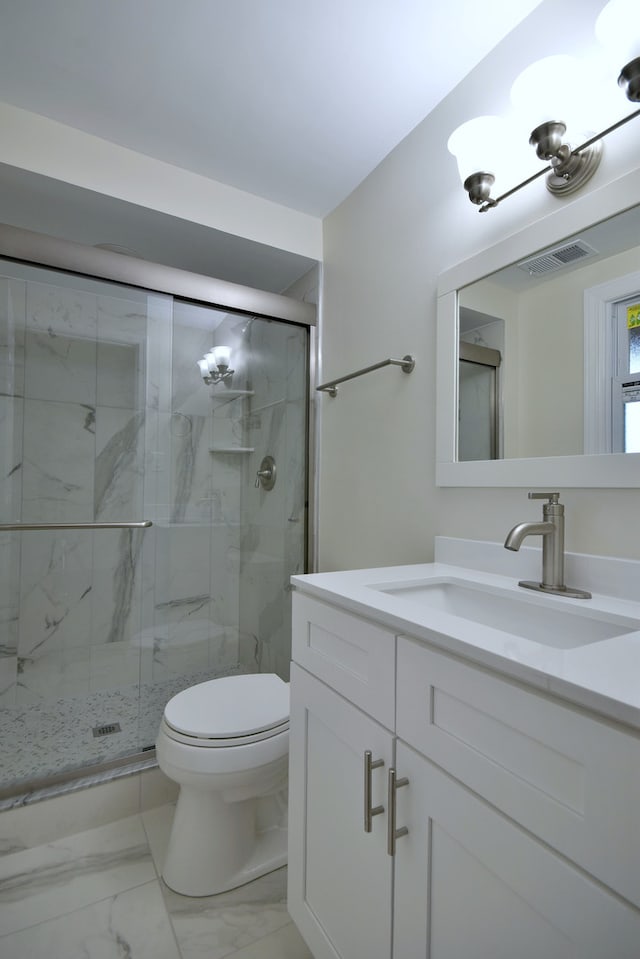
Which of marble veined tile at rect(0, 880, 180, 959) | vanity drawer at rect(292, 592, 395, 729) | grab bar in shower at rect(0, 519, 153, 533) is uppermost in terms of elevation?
grab bar in shower at rect(0, 519, 153, 533)

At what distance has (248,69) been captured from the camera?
Answer: 4.47ft

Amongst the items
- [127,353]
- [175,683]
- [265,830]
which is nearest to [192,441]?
[127,353]

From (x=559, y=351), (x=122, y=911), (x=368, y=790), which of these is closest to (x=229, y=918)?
(x=122, y=911)

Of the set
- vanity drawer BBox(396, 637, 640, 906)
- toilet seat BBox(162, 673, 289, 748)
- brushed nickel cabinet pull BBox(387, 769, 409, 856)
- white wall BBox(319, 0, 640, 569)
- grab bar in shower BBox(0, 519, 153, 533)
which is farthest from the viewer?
grab bar in shower BBox(0, 519, 153, 533)

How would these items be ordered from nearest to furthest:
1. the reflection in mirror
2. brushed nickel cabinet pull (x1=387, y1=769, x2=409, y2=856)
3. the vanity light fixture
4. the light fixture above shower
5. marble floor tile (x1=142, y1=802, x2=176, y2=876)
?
brushed nickel cabinet pull (x1=387, y1=769, x2=409, y2=856) < the vanity light fixture < the reflection in mirror < marble floor tile (x1=142, y1=802, x2=176, y2=876) < the light fixture above shower

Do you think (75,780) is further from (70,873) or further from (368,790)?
(368,790)

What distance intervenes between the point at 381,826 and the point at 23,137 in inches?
82.3

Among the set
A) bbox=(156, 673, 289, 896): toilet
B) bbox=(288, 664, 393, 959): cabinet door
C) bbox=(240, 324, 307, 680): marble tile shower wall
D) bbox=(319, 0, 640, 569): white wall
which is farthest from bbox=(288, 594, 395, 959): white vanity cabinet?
bbox=(240, 324, 307, 680): marble tile shower wall

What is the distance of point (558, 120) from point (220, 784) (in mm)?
1759

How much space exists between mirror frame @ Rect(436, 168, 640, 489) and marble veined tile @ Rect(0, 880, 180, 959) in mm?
1341

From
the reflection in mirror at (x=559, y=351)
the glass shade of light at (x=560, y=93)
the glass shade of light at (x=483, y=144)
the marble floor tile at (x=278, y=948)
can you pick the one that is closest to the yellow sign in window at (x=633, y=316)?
the reflection in mirror at (x=559, y=351)

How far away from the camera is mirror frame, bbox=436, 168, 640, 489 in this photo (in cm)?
97

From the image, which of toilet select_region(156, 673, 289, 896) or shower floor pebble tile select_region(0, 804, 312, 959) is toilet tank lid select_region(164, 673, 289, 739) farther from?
shower floor pebble tile select_region(0, 804, 312, 959)

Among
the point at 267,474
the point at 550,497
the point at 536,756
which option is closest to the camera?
the point at 536,756
